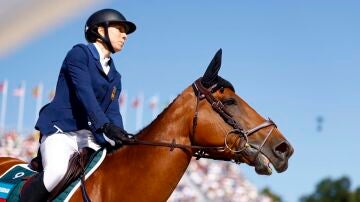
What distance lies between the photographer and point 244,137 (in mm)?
7270

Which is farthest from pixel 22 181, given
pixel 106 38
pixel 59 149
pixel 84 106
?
pixel 106 38

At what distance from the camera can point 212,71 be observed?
7488 millimetres

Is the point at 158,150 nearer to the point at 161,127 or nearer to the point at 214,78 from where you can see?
the point at 161,127

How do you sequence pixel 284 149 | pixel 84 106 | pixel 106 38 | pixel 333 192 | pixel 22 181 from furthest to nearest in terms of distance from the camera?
pixel 333 192, pixel 106 38, pixel 22 181, pixel 84 106, pixel 284 149

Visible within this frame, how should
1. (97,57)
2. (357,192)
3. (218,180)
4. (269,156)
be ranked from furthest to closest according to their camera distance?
(357,192)
(218,180)
(97,57)
(269,156)

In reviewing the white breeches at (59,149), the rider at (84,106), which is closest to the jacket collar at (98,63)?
the rider at (84,106)

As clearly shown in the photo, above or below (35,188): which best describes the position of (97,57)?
above

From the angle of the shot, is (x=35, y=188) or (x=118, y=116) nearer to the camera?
(x=35, y=188)

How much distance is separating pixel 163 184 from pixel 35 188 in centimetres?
127

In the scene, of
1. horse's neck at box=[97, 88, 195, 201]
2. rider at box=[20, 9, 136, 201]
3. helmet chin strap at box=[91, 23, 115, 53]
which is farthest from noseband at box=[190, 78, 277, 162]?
helmet chin strap at box=[91, 23, 115, 53]

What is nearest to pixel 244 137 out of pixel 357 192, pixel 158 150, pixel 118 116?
pixel 158 150

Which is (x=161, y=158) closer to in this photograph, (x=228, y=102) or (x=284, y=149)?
(x=228, y=102)

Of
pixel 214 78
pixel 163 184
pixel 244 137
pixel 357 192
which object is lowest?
pixel 357 192

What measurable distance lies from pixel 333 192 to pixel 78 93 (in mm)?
81088
